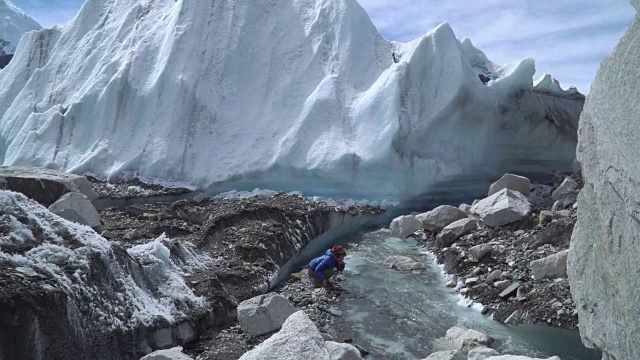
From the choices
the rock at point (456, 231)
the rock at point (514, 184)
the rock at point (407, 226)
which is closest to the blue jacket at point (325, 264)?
the rock at point (456, 231)

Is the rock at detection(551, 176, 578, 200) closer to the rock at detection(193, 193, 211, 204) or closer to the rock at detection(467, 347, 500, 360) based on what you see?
the rock at detection(193, 193, 211, 204)

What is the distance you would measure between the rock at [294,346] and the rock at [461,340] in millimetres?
2406

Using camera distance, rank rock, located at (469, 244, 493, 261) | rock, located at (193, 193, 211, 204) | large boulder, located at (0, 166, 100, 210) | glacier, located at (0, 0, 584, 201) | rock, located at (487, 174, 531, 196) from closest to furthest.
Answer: rock, located at (469, 244, 493, 261) < large boulder, located at (0, 166, 100, 210) < rock, located at (487, 174, 531, 196) < rock, located at (193, 193, 211, 204) < glacier, located at (0, 0, 584, 201)

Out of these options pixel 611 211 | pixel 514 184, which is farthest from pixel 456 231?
pixel 611 211

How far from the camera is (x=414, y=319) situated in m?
7.17

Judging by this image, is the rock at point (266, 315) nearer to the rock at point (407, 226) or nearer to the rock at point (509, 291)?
the rock at point (509, 291)

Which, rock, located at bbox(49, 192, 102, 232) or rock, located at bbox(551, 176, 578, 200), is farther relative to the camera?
rock, located at bbox(551, 176, 578, 200)

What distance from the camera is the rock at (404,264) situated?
9.60m

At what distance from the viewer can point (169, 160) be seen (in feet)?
50.6

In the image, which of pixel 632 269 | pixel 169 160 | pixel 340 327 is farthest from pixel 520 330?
pixel 169 160

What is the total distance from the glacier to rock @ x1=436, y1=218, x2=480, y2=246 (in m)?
3.61

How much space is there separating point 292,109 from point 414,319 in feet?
32.5

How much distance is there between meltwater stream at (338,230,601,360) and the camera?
6.23 m

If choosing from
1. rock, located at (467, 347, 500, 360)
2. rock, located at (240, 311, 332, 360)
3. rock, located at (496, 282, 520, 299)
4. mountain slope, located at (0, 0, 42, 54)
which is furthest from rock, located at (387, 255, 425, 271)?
mountain slope, located at (0, 0, 42, 54)
